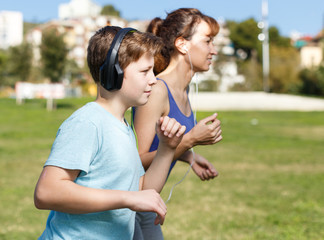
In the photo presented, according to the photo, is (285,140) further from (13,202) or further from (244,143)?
(13,202)

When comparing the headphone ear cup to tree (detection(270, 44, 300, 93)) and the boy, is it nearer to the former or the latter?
the boy

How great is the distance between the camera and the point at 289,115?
2588 cm

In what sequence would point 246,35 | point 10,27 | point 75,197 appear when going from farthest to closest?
point 10,27
point 246,35
point 75,197

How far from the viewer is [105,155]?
1.77 metres

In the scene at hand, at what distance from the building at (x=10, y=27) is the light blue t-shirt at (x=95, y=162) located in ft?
464

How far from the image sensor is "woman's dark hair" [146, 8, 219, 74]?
2762mm

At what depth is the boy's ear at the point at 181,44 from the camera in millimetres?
2781

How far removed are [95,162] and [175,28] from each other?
4.10ft

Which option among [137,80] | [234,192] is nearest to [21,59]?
[234,192]

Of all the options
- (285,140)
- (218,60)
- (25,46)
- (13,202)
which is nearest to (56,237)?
(13,202)

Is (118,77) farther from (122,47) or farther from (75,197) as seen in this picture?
(75,197)

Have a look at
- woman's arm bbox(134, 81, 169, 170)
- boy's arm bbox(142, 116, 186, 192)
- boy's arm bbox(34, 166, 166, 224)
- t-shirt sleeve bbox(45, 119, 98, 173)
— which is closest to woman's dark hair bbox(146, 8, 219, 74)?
woman's arm bbox(134, 81, 169, 170)

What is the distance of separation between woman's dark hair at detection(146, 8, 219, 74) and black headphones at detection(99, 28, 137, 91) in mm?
975

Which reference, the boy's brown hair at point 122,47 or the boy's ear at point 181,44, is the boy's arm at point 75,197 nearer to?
the boy's brown hair at point 122,47
